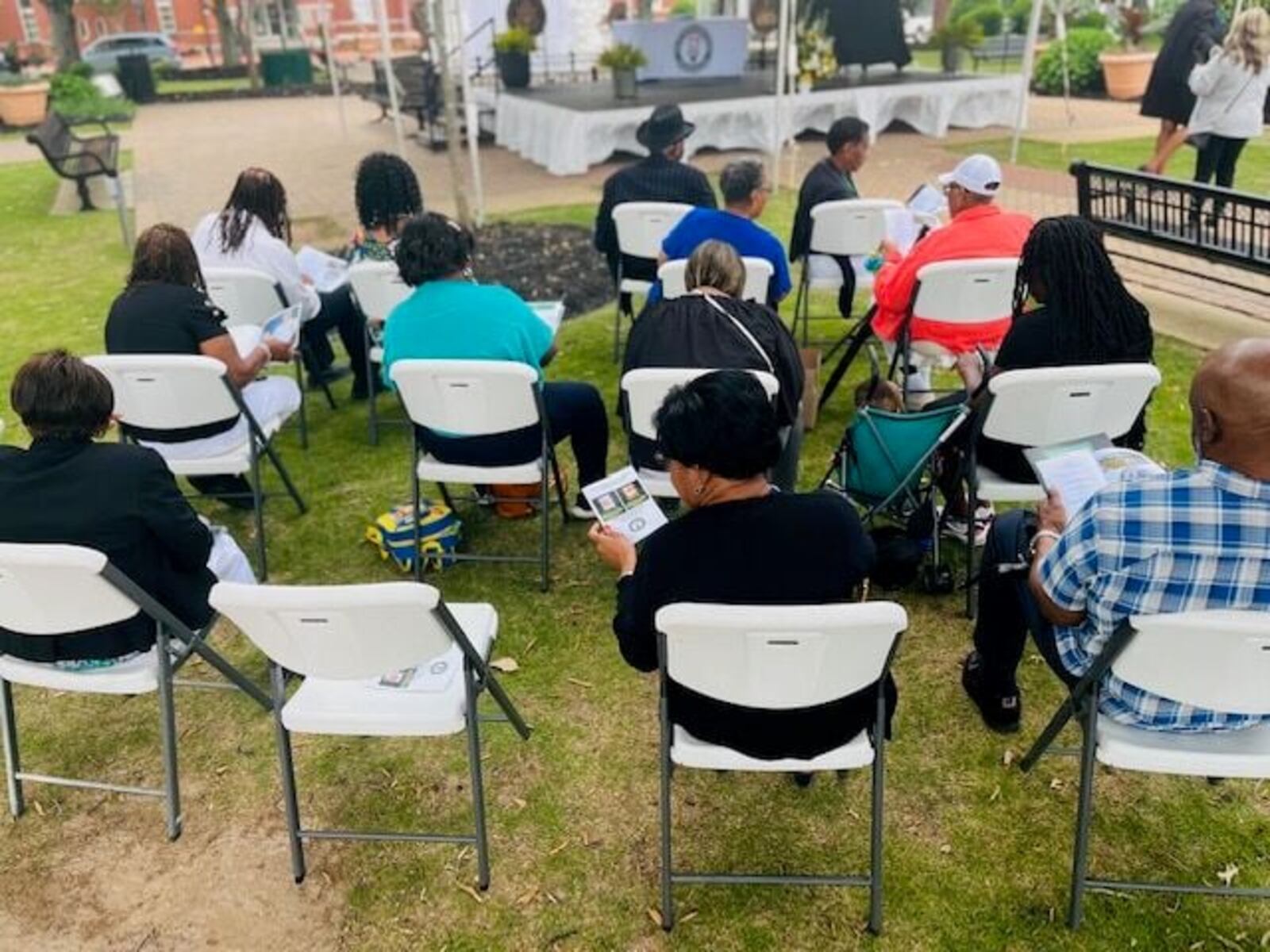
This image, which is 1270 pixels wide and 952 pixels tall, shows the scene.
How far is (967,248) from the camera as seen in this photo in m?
4.53

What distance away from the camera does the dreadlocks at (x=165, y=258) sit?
12.9ft

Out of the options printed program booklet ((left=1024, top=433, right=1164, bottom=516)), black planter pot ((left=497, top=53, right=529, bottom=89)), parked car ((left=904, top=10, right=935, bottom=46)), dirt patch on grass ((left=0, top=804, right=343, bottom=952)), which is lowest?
dirt patch on grass ((left=0, top=804, right=343, bottom=952))

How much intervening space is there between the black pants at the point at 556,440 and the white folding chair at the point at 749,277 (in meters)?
0.82

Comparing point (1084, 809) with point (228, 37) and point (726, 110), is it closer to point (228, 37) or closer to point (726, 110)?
point (726, 110)

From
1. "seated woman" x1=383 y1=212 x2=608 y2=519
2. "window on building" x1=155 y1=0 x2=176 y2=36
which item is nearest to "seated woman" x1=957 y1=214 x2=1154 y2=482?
"seated woman" x1=383 y1=212 x2=608 y2=519

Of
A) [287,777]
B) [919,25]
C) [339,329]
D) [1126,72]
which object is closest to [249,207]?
[339,329]

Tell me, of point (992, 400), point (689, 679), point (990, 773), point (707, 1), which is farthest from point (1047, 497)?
point (707, 1)

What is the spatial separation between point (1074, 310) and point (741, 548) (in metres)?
1.81

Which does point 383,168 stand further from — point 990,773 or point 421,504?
point 990,773

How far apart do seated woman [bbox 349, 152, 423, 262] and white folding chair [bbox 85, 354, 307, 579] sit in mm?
1590

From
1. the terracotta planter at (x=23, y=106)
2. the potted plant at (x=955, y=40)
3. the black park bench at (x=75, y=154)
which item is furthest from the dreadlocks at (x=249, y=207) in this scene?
the terracotta planter at (x=23, y=106)

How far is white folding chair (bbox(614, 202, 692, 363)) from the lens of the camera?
552 cm

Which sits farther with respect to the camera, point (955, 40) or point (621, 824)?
point (955, 40)

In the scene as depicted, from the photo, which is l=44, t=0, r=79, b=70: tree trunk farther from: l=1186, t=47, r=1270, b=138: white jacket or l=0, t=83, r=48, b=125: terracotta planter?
l=1186, t=47, r=1270, b=138: white jacket
